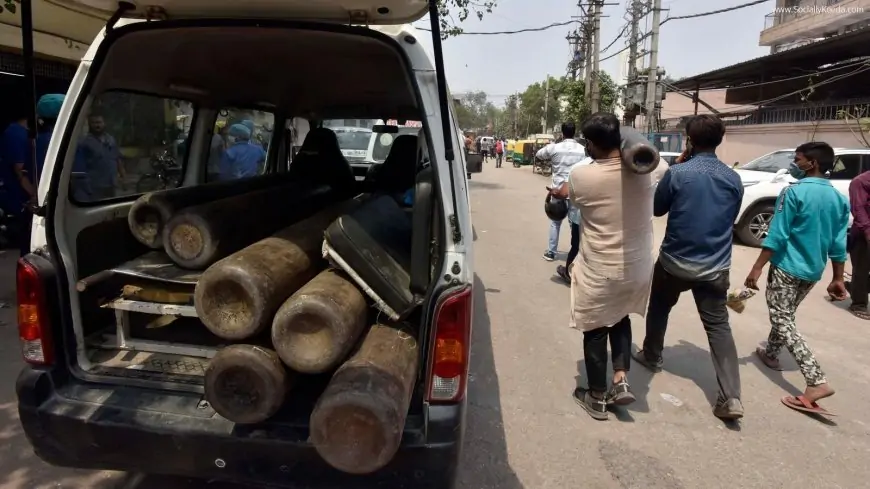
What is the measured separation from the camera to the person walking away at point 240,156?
477cm

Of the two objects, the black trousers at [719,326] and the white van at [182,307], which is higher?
the white van at [182,307]

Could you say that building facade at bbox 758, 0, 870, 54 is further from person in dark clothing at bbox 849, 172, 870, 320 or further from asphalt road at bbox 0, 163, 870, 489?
asphalt road at bbox 0, 163, 870, 489

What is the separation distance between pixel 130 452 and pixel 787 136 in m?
23.1

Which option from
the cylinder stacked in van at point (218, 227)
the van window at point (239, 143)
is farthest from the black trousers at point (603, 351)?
the van window at point (239, 143)

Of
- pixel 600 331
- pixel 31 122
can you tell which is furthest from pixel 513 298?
pixel 31 122

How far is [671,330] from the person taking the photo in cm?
558

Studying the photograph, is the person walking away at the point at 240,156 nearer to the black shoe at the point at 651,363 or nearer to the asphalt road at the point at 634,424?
the asphalt road at the point at 634,424

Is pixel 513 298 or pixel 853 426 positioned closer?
pixel 853 426

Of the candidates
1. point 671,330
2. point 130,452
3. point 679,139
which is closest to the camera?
point 130,452

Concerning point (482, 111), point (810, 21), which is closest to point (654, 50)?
point (810, 21)

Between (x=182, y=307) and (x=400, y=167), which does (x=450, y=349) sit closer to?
(x=182, y=307)

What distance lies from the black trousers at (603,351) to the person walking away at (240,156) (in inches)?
118

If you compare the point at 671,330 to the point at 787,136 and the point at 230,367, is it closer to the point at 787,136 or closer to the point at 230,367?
the point at 230,367

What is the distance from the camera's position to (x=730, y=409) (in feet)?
12.1
